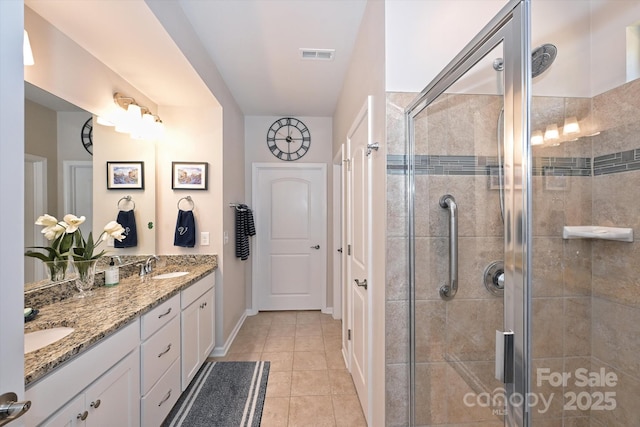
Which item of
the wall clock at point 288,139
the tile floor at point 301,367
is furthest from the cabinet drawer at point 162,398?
the wall clock at point 288,139

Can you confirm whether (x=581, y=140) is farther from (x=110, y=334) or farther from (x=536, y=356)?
(x=110, y=334)

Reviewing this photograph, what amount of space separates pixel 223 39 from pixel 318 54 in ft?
2.50

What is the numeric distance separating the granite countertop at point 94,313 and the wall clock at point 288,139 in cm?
210

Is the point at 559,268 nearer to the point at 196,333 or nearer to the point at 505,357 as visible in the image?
the point at 505,357

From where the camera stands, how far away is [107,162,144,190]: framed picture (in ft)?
7.33

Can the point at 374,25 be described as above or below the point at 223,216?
above

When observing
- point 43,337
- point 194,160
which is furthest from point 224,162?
point 43,337

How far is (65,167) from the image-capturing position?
5.64 ft

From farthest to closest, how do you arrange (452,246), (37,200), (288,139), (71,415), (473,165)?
(288,139) < (37,200) < (452,246) < (473,165) < (71,415)

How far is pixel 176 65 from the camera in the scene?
2012 mm

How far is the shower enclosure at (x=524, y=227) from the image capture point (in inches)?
33.0

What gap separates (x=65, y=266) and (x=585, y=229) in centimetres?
264

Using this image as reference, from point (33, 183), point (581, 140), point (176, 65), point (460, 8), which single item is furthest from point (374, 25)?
point (33, 183)

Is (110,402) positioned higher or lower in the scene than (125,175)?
lower
